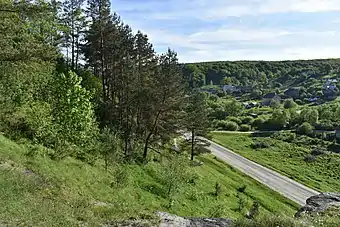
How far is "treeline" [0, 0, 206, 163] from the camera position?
58.4 ft

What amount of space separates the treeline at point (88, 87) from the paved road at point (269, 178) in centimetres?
1307

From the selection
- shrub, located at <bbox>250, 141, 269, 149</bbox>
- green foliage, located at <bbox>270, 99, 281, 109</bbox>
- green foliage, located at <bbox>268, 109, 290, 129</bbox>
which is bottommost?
shrub, located at <bbox>250, 141, 269, 149</bbox>

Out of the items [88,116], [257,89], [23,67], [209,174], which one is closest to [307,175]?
[209,174]

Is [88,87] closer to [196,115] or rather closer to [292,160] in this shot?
[196,115]

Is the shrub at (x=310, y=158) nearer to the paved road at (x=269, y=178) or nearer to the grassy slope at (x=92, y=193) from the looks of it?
the paved road at (x=269, y=178)

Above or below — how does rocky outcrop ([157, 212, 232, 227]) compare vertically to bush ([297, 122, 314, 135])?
above

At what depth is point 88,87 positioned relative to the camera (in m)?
40.9

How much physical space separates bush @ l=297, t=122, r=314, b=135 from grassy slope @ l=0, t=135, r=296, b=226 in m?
49.4

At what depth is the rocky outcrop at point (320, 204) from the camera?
14.2 meters

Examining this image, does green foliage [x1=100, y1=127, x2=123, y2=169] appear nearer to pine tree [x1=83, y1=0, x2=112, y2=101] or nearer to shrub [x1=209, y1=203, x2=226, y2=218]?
shrub [x1=209, y1=203, x2=226, y2=218]

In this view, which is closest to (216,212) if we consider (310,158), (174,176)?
(174,176)

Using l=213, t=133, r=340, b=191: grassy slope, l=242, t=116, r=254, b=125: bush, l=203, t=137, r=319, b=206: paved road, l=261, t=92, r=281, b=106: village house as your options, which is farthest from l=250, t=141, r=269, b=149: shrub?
l=261, t=92, r=281, b=106: village house

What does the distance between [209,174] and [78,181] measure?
24.7 meters

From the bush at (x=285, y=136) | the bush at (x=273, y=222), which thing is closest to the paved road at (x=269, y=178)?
the bush at (x=285, y=136)
